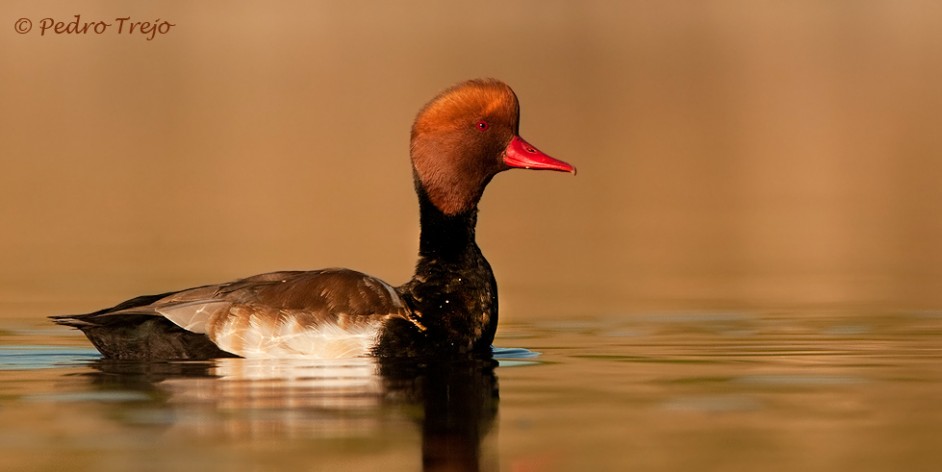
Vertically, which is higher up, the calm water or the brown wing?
the brown wing

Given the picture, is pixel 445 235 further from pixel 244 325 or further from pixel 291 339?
pixel 244 325

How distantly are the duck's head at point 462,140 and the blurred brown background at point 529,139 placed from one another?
2046 mm

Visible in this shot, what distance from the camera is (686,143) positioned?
4003 cm

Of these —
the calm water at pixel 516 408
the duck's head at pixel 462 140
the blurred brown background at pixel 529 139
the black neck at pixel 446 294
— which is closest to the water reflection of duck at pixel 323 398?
the calm water at pixel 516 408

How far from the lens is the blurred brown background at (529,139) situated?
17141 mm

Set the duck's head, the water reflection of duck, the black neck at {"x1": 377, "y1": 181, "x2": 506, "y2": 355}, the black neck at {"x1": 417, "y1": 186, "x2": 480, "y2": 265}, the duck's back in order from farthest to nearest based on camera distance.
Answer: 1. the duck's head
2. the black neck at {"x1": 417, "y1": 186, "x2": 480, "y2": 265}
3. the black neck at {"x1": 377, "y1": 181, "x2": 506, "y2": 355}
4. the duck's back
5. the water reflection of duck

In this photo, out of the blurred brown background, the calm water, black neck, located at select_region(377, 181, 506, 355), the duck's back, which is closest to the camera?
the calm water

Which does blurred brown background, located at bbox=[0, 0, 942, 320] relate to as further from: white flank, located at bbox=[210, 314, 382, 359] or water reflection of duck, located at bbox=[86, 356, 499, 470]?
water reflection of duck, located at bbox=[86, 356, 499, 470]

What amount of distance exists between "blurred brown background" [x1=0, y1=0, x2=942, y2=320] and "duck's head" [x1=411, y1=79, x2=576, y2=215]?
2.05 m

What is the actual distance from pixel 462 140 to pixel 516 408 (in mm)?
2994

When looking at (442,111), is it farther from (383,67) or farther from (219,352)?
(383,67)

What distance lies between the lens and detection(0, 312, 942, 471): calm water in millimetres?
7746

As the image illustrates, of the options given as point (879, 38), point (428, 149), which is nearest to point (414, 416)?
point (428, 149)

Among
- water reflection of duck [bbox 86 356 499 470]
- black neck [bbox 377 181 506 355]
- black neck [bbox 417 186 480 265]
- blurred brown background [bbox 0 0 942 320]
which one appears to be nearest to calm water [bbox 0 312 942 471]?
water reflection of duck [bbox 86 356 499 470]
